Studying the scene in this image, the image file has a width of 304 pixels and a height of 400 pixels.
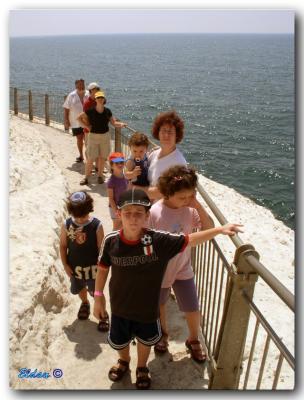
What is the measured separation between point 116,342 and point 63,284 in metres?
1.36

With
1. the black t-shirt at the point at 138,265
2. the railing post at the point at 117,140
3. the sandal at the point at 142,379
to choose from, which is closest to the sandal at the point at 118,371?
the sandal at the point at 142,379

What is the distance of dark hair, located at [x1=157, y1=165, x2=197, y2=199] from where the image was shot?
3.07 m

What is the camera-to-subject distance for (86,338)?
393cm

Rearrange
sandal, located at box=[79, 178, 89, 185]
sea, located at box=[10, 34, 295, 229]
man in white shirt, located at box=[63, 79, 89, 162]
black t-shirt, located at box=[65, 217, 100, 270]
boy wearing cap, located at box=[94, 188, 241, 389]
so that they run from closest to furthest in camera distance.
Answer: boy wearing cap, located at box=[94, 188, 241, 389], black t-shirt, located at box=[65, 217, 100, 270], sandal, located at box=[79, 178, 89, 185], man in white shirt, located at box=[63, 79, 89, 162], sea, located at box=[10, 34, 295, 229]

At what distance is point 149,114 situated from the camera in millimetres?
36000

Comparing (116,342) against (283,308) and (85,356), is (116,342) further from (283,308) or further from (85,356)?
(283,308)

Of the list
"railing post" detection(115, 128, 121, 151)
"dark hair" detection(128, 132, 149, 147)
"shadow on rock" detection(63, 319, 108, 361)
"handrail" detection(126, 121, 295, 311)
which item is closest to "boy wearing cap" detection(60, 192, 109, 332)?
"shadow on rock" detection(63, 319, 108, 361)

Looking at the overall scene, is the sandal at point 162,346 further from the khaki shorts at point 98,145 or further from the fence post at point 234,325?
the khaki shorts at point 98,145

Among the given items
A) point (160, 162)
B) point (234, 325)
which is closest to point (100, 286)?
point (234, 325)

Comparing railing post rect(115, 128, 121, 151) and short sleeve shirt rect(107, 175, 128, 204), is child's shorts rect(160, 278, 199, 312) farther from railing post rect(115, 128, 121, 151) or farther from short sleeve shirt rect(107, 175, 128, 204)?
railing post rect(115, 128, 121, 151)

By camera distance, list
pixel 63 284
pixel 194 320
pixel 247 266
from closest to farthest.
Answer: pixel 247 266 → pixel 194 320 → pixel 63 284

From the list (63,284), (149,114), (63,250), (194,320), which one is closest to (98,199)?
(63,284)

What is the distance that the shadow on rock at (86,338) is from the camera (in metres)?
3.75

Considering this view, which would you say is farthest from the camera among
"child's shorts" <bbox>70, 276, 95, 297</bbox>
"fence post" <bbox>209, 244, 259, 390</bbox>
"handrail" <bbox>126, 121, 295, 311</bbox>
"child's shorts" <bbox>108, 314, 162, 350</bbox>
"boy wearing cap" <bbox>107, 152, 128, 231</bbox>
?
"boy wearing cap" <bbox>107, 152, 128, 231</bbox>
